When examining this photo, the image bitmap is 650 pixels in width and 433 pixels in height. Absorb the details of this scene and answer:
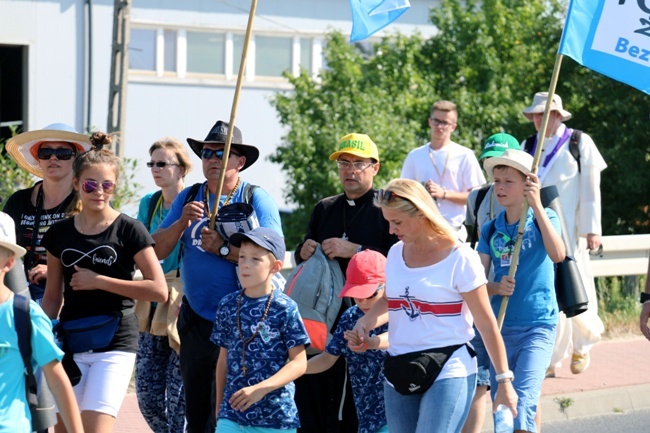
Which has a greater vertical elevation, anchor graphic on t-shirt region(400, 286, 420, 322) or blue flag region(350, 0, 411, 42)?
blue flag region(350, 0, 411, 42)

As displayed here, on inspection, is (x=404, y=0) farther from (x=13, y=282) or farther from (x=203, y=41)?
(x=203, y=41)

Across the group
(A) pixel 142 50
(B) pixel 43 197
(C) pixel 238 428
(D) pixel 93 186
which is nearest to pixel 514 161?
(C) pixel 238 428

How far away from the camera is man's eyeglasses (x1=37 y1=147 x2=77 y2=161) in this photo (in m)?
6.79

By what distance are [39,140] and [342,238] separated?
182 centimetres

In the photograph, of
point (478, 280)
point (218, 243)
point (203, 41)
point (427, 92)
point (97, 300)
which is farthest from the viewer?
point (203, 41)

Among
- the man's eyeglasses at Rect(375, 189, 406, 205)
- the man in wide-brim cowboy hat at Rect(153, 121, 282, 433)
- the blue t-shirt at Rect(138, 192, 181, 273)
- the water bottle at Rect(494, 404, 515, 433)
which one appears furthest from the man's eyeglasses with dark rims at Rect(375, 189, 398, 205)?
the blue t-shirt at Rect(138, 192, 181, 273)

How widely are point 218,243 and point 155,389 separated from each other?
53.5 inches

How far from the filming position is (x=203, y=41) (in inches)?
1164

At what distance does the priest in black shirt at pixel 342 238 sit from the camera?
6816 mm

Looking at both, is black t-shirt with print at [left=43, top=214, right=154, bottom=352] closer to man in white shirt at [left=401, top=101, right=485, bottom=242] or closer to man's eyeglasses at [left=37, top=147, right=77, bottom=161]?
man's eyeglasses at [left=37, top=147, right=77, bottom=161]

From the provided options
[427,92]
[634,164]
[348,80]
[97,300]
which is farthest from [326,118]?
[97,300]

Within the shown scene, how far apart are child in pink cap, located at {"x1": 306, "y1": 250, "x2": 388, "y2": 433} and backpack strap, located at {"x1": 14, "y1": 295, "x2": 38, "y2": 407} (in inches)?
70.4

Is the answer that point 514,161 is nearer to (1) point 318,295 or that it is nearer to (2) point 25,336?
(1) point 318,295

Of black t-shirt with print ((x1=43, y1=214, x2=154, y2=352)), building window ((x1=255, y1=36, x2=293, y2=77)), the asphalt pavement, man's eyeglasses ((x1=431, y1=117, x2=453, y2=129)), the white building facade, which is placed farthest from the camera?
building window ((x1=255, y1=36, x2=293, y2=77))
